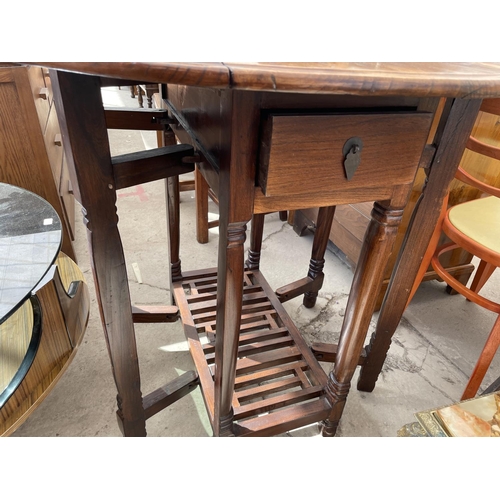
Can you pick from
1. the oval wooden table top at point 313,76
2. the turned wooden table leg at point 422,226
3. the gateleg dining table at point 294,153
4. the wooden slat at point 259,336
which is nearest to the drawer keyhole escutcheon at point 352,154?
the gateleg dining table at point 294,153

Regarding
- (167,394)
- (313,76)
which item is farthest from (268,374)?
(313,76)

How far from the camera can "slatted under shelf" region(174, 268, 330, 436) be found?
3.71ft

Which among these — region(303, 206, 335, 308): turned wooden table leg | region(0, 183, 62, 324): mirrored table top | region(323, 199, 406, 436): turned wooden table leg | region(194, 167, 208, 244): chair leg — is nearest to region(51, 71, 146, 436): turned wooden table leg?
region(0, 183, 62, 324): mirrored table top

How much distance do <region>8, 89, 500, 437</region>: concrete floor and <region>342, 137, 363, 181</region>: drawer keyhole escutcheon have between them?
0.99 m

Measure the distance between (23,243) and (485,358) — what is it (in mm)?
1452

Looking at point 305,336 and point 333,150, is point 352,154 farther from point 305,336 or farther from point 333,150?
point 305,336

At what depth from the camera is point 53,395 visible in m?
1.33

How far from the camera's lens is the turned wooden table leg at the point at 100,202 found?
653 mm

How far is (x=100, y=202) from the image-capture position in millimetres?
771

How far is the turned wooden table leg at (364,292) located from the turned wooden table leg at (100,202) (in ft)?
1.86

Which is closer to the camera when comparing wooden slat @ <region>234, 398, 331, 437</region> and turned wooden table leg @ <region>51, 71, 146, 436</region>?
turned wooden table leg @ <region>51, 71, 146, 436</region>

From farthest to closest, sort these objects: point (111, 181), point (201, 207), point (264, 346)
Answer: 1. point (201, 207)
2. point (264, 346)
3. point (111, 181)

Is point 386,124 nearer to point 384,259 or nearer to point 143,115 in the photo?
point 384,259

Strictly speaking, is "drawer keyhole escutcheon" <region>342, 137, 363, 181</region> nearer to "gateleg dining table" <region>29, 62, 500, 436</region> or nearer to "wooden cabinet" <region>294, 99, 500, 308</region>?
"gateleg dining table" <region>29, 62, 500, 436</region>
